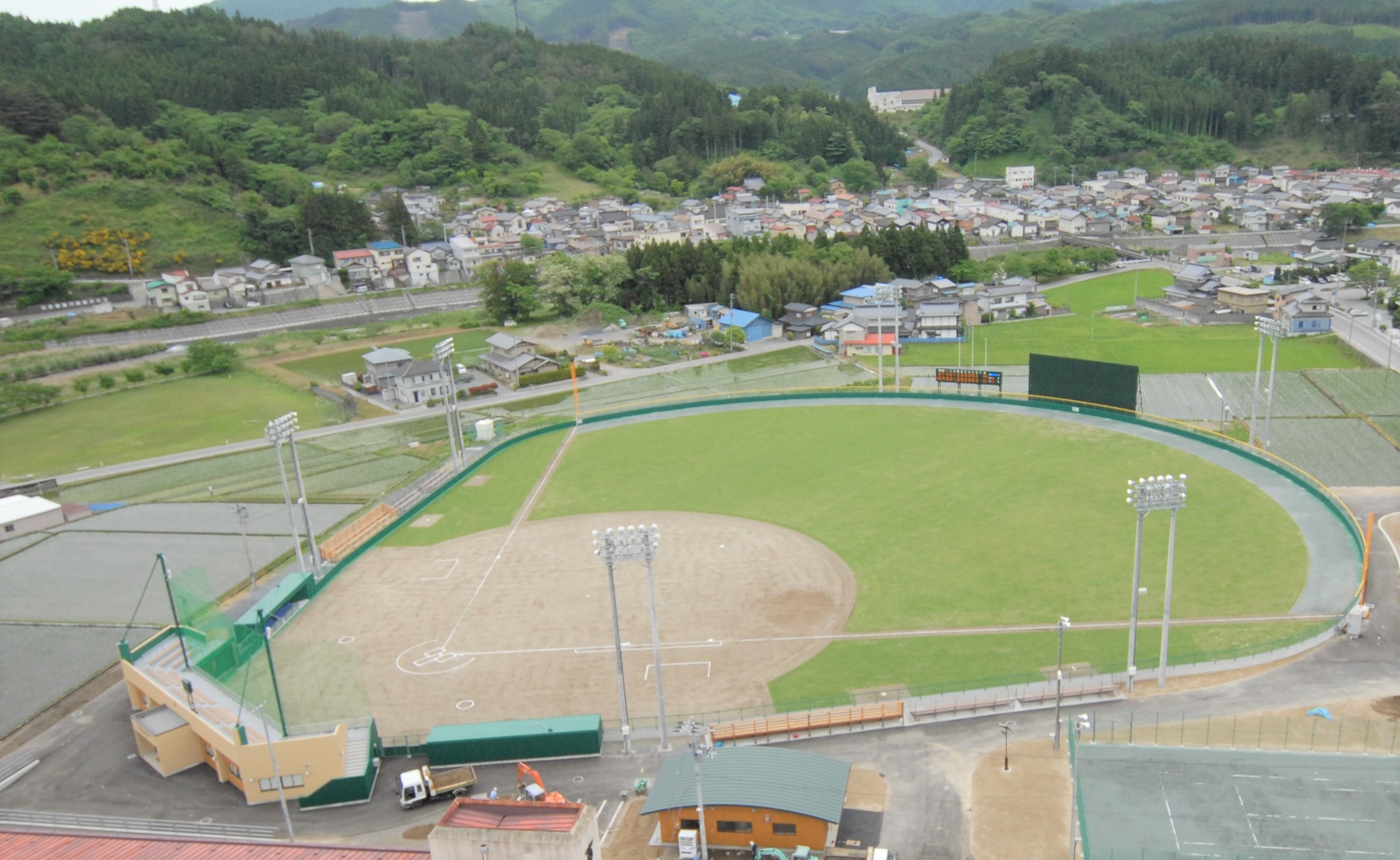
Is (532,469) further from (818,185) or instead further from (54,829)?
(818,185)

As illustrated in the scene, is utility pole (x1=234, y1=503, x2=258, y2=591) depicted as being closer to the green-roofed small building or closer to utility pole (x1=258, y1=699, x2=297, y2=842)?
utility pole (x1=258, y1=699, x2=297, y2=842)

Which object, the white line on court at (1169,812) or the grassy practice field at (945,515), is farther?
the grassy practice field at (945,515)

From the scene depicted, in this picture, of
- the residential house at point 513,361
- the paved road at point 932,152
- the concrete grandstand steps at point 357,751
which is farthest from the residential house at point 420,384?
the paved road at point 932,152

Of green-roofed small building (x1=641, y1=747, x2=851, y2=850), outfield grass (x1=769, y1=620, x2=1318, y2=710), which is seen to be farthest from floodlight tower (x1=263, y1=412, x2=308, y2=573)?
green-roofed small building (x1=641, y1=747, x2=851, y2=850)

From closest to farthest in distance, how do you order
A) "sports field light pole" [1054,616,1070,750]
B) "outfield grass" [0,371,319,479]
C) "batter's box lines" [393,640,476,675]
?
"sports field light pole" [1054,616,1070,750] < "batter's box lines" [393,640,476,675] < "outfield grass" [0,371,319,479]

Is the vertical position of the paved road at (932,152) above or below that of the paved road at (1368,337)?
above

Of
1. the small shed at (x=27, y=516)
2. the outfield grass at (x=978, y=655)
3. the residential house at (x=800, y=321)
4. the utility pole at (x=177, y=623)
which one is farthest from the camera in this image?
the residential house at (x=800, y=321)

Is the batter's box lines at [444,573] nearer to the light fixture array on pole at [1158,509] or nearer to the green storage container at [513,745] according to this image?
the green storage container at [513,745]
